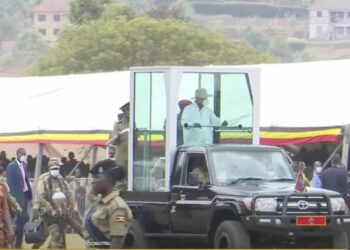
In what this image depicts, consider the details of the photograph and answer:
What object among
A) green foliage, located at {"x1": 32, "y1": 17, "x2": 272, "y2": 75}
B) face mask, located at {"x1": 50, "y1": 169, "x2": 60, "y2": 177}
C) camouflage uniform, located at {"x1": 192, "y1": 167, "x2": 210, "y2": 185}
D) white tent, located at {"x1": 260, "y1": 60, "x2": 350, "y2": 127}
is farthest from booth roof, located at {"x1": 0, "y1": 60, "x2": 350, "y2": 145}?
green foliage, located at {"x1": 32, "y1": 17, "x2": 272, "y2": 75}

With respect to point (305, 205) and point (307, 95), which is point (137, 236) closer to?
point (305, 205)

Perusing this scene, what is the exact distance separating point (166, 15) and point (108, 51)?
2552cm

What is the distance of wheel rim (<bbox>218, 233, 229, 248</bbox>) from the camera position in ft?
59.6

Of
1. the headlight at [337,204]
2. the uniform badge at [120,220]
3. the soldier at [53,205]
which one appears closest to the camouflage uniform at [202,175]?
the headlight at [337,204]

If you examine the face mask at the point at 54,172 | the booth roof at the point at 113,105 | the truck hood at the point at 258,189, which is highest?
the booth roof at the point at 113,105

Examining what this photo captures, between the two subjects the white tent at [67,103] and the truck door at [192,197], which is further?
the white tent at [67,103]

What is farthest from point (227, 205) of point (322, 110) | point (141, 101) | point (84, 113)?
point (84, 113)

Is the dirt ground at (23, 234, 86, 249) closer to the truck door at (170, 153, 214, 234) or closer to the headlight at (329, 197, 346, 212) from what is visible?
the truck door at (170, 153, 214, 234)

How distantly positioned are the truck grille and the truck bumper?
0.30 feet

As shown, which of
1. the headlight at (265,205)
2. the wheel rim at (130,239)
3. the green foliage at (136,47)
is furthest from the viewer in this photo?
the green foliage at (136,47)

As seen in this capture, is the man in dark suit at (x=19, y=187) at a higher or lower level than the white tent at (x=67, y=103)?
lower

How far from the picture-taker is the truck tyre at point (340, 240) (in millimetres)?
18219

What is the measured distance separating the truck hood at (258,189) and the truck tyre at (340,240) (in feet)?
1.84

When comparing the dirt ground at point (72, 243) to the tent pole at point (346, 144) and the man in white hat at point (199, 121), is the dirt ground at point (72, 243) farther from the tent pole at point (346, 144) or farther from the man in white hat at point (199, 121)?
the tent pole at point (346, 144)
